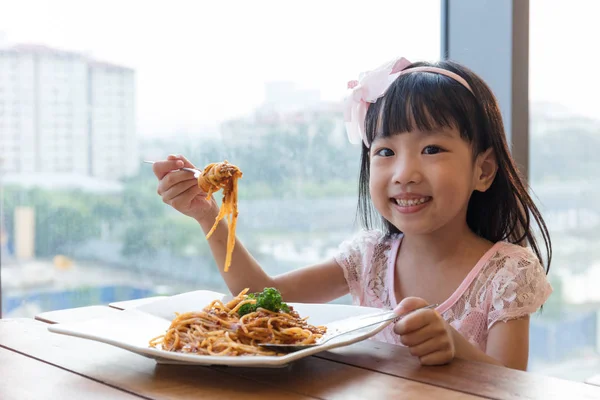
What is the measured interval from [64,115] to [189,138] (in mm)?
451

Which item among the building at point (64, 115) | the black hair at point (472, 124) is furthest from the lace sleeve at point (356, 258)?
the building at point (64, 115)

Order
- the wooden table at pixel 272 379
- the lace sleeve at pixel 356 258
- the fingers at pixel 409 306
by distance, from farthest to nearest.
A: the lace sleeve at pixel 356 258, the fingers at pixel 409 306, the wooden table at pixel 272 379

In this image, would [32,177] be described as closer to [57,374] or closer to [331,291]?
[331,291]

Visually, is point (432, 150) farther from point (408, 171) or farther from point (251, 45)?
point (251, 45)

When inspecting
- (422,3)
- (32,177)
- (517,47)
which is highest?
(422,3)

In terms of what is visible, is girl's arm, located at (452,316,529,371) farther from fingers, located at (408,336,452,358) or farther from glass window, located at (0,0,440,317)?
glass window, located at (0,0,440,317)

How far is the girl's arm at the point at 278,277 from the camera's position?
65.3 inches

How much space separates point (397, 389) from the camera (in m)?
0.93

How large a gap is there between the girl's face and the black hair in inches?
1.0

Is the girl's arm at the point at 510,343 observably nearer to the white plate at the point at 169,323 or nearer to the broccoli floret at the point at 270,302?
the white plate at the point at 169,323

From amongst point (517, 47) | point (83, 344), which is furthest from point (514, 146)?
point (83, 344)

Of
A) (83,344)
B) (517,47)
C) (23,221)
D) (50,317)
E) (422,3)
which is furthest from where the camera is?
(422,3)

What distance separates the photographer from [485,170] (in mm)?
1592

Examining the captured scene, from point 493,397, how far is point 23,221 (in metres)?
1.90
